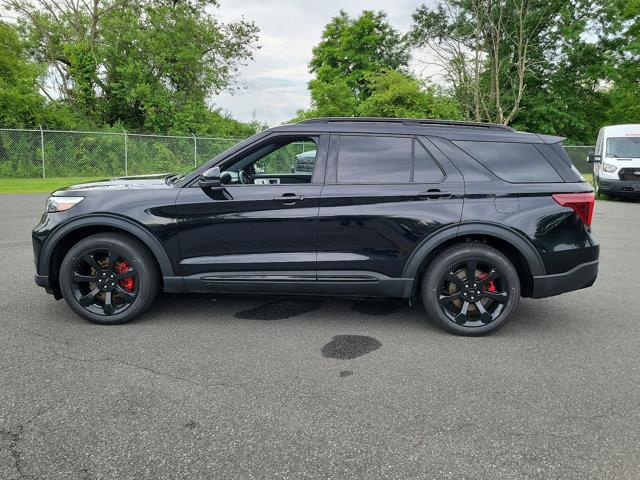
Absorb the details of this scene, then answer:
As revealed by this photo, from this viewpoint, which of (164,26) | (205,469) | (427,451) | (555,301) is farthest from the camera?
(164,26)

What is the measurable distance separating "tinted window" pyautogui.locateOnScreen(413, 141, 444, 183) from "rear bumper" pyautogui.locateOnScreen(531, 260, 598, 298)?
1144mm

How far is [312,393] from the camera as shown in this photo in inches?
117

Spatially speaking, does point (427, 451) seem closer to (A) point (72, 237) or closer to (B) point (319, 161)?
(B) point (319, 161)

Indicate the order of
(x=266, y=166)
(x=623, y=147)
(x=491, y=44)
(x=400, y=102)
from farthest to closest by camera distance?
(x=491, y=44) → (x=400, y=102) → (x=623, y=147) → (x=266, y=166)

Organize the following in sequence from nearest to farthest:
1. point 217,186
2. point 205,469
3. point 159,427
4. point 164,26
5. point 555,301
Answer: point 205,469 < point 159,427 < point 217,186 < point 555,301 < point 164,26

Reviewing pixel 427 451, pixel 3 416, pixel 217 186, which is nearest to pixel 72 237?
pixel 217 186

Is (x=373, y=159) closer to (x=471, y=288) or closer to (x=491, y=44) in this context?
(x=471, y=288)

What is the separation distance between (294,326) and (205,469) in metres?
1.97

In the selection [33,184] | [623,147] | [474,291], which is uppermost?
[623,147]

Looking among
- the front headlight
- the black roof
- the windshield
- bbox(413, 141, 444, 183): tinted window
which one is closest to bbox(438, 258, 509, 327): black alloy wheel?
bbox(413, 141, 444, 183): tinted window

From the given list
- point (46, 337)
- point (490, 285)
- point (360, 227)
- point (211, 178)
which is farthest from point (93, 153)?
point (490, 285)

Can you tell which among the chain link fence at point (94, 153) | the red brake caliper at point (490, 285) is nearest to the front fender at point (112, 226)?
the red brake caliper at point (490, 285)

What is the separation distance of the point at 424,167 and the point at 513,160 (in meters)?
0.73

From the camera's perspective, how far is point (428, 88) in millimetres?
26031
